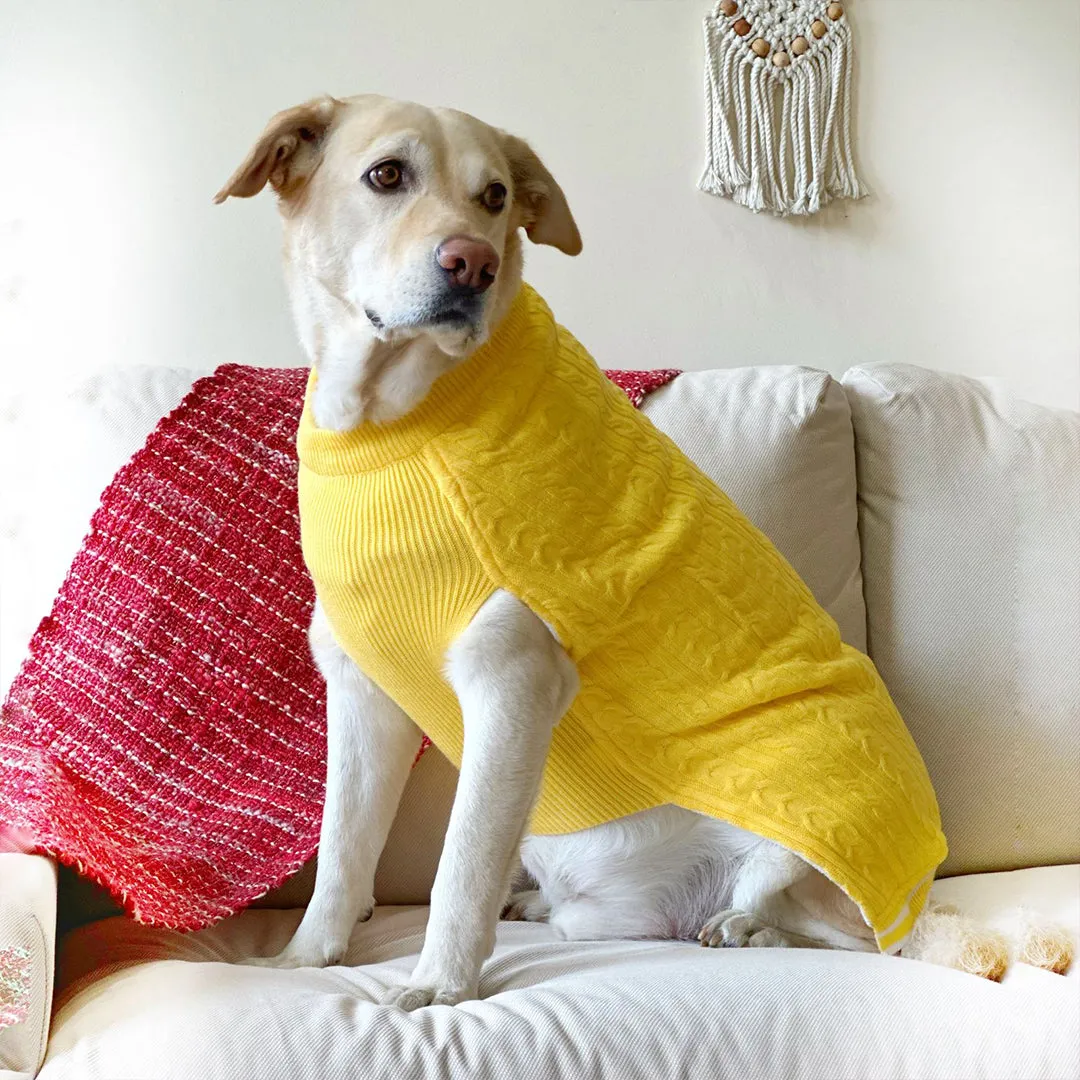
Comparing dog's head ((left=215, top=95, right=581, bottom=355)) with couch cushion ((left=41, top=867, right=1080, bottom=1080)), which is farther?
dog's head ((left=215, top=95, right=581, bottom=355))

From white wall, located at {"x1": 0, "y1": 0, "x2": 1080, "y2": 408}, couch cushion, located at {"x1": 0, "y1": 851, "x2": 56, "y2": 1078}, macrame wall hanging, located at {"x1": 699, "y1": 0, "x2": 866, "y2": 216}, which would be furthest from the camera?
macrame wall hanging, located at {"x1": 699, "y1": 0, "x2": 866, "y2": 216}

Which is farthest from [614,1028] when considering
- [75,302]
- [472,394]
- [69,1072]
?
[75,302]

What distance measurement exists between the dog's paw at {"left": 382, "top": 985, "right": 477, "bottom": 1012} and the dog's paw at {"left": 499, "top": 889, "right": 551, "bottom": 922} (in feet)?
1.33

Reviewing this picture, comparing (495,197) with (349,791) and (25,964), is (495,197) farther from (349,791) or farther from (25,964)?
(25,964)

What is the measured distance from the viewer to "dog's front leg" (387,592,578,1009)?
3.70 ft

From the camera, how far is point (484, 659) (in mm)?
1138

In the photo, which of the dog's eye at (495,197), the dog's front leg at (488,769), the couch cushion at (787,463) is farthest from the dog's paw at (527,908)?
the dog's eye at (495,197)

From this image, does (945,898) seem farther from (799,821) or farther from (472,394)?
(472,394)

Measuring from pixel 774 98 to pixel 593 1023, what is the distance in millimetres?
1656

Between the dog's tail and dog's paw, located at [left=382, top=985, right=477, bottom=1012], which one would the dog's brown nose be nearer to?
dog's paw, located at [left=382, top=985, right=477, bottom=1012]

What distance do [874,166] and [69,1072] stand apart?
76.1 inches

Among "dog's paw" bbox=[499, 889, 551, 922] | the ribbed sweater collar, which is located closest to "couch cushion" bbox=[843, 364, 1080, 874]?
"dog's paw" bbox=[499, 889, 551, 922]

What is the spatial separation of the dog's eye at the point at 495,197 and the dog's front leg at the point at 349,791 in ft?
1.66

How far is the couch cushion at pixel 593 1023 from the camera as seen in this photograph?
0.95m
